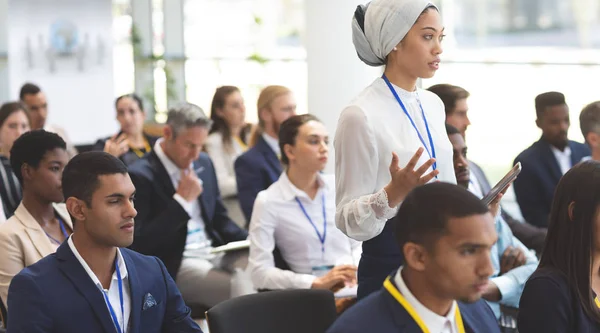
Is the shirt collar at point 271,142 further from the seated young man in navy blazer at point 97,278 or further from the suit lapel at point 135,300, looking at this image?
the suit lapel at point 135,300

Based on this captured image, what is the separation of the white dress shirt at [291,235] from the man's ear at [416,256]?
2217mm

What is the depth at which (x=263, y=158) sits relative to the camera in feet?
18.6

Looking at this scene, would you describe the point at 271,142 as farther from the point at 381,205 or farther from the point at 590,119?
the point at 381,205

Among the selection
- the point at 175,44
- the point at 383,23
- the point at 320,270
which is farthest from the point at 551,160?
the point at 175,44

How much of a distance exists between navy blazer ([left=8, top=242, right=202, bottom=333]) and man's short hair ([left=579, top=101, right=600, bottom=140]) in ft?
10.1

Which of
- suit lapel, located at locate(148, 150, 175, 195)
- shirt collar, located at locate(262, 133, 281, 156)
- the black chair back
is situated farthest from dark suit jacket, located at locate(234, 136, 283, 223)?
the black chair back

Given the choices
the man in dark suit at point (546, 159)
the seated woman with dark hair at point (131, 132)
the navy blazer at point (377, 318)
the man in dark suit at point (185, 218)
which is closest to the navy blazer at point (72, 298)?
the navy blazer at point (377, 318)

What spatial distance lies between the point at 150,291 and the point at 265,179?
2928mm

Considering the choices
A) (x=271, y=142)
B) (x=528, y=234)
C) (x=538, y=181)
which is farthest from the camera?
(x=271, y=142)

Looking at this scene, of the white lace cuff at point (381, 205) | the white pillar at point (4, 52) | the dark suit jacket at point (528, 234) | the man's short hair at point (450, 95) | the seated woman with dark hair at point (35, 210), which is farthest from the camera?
the white pillar at point (4, 52)

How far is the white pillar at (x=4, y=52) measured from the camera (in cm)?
1047

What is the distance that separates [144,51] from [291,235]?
8.03m

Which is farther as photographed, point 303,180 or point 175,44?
point 175,44

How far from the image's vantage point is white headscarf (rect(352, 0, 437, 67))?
266 centimetres
